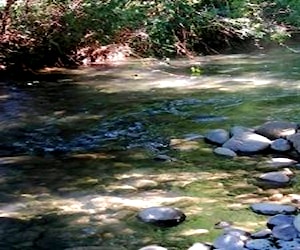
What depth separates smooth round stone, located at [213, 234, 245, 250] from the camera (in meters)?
3.96

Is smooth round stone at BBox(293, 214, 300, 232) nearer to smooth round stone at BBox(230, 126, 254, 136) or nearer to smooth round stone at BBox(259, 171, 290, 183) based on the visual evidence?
smooth round stone at BBox(259, 171, 290, 183)

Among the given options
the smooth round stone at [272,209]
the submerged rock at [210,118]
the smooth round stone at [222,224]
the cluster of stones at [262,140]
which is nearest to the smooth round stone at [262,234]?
the smooth round stone at [222,224]

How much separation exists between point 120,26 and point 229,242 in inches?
272

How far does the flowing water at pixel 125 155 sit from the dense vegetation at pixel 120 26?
607mm

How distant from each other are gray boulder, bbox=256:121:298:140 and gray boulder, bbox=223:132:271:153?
182 mm

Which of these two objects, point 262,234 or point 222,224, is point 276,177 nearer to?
point 222,224

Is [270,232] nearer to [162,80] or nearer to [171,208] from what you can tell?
[171,208]

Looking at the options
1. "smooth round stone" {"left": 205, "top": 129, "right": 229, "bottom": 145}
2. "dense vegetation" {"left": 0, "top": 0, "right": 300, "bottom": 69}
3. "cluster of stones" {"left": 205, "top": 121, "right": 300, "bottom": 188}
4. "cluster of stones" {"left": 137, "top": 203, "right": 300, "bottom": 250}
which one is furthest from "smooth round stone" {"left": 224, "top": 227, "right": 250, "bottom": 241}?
"dense vegetation" {"left": 0, "top": 0, "right": 300, "bottom": 69}

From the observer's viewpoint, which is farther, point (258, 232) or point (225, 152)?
point (225, 152)

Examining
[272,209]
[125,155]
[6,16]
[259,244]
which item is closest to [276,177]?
[272,209]

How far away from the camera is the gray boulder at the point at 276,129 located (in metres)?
6.60

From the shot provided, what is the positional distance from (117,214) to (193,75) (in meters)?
6.45

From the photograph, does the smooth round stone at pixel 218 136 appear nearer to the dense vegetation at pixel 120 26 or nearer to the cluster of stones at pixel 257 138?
the cluster of stones at pixel 257 138

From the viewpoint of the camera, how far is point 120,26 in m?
10.5
